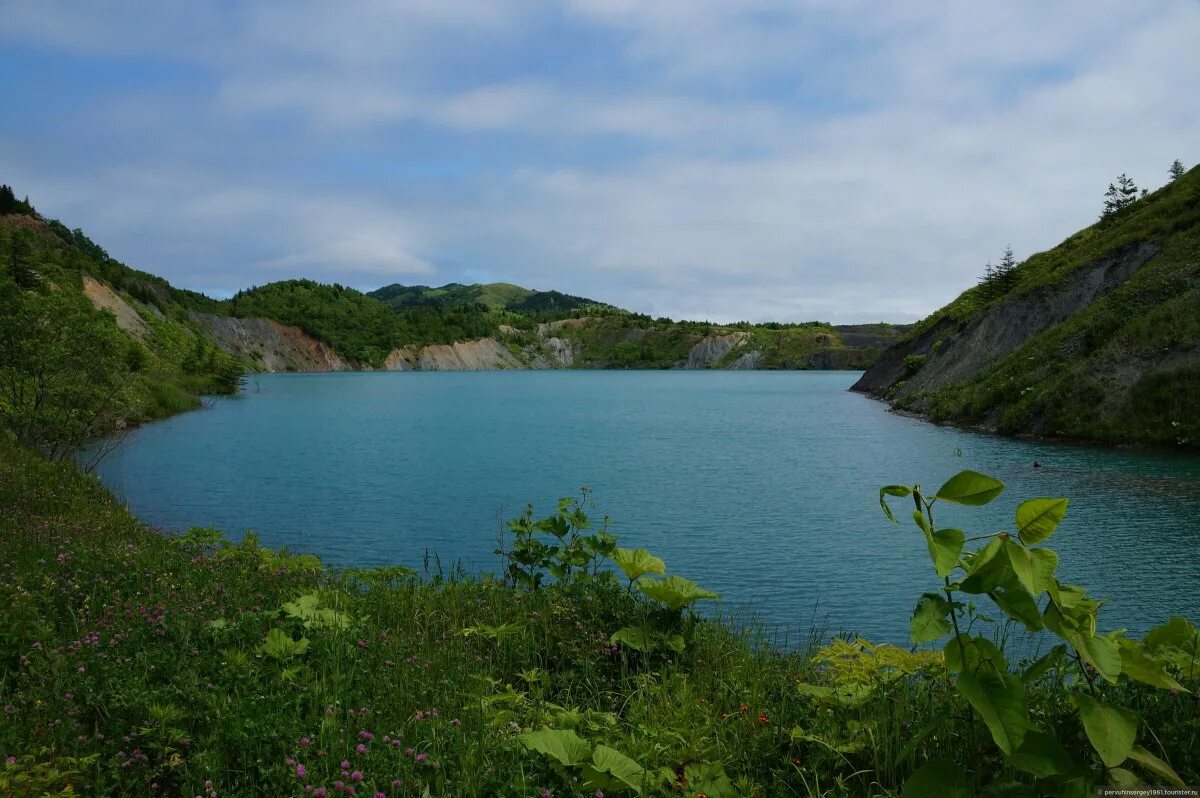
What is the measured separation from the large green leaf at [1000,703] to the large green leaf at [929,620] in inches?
8.7

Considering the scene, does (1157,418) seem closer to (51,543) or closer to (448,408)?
(51,543)

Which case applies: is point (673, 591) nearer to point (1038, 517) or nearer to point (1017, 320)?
point (1038, 517)

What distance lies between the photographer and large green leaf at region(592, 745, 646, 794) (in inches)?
186

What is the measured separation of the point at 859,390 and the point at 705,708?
86.0m

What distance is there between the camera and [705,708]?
6398 millimetres

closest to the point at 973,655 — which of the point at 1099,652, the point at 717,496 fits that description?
the point at 1099,652

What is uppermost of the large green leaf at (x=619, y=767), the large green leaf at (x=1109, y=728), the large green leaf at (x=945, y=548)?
the large green leaf at (x=945, y=548)

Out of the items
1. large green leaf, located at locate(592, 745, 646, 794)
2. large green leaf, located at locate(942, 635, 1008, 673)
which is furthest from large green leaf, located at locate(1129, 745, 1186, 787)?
large green leaf, located at locate(592, 745, 646, 794)

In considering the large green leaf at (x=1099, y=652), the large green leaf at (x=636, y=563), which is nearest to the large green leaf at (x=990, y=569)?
the large green leaf at (x=1099, y=652)

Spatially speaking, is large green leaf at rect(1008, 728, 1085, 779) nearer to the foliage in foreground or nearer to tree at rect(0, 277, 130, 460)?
the foliage in foreground

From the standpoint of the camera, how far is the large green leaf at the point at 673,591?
764 centimetres

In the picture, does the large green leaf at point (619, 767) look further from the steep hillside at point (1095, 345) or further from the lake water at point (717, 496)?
the steep hillside at point (1095, 345)

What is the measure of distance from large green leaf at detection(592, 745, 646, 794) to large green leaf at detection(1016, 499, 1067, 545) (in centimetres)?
272

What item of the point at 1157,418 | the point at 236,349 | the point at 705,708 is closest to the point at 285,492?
the point at 705,708
